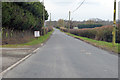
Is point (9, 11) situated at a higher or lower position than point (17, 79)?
higher

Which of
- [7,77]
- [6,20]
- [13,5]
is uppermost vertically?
[13,5]

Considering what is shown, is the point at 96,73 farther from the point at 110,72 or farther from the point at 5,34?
the point at 5,34

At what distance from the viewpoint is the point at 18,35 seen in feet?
77.4

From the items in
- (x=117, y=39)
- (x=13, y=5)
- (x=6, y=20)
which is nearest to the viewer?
(x=6, y=20)

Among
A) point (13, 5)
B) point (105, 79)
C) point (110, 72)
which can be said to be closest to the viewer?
point (105, 79)

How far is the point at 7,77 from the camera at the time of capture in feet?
21.3

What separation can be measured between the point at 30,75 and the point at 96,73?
2.66m

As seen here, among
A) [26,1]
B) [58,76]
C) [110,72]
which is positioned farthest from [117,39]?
[58,76]

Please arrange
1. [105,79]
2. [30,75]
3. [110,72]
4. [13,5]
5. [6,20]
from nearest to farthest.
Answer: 1. [105,79]
2. [30,75]
3. [110,72]
4. [6,20]
5. [13,5]

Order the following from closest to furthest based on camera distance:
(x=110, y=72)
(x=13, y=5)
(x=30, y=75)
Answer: (x=30, y=75) < (x=110, y=72) < (x=13, y=5)

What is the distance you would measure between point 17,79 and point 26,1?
17798mm

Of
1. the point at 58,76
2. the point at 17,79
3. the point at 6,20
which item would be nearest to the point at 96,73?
the point at 58,76

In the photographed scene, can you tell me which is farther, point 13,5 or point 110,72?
point 13,5

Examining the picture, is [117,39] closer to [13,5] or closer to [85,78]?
[13,5]
